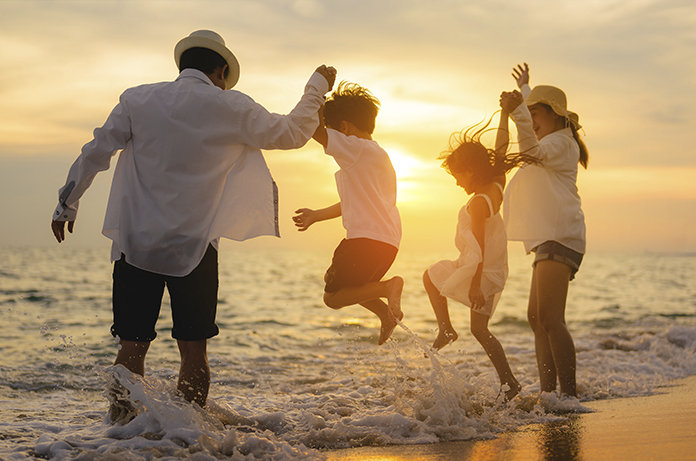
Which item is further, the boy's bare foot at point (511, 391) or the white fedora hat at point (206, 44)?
the boy's bare foot at point (511, 391)

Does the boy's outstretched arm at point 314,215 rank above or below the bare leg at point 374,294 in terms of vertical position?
above

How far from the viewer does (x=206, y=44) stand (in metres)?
3.98

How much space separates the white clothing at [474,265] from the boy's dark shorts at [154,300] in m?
1.99

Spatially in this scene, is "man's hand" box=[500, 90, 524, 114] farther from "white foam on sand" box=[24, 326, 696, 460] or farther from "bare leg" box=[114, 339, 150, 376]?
"bare leg" box=[114, 339, 150, 376]

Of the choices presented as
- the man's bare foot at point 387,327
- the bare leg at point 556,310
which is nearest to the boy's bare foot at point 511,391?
the bare leg at point 556,310

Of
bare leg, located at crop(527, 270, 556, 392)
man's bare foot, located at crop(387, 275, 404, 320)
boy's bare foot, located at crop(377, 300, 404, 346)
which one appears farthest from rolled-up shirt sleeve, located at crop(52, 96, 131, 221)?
bare leg, located at crop(527, 270, 556, 392)

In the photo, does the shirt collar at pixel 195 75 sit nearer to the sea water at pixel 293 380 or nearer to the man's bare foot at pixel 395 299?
the sea water at pixel 293 380

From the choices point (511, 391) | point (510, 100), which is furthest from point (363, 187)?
point (511, 391)

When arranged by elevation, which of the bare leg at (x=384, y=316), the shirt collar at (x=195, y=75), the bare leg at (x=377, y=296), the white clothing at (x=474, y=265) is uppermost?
the shirt collar at (x=195, y=75)

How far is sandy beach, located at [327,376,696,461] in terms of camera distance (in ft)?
12.3

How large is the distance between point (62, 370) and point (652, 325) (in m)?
11.2

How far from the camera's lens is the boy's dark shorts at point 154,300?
3.86m

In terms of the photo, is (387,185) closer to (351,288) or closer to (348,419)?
(351,288)

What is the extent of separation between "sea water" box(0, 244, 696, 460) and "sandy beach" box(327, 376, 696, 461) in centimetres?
19
